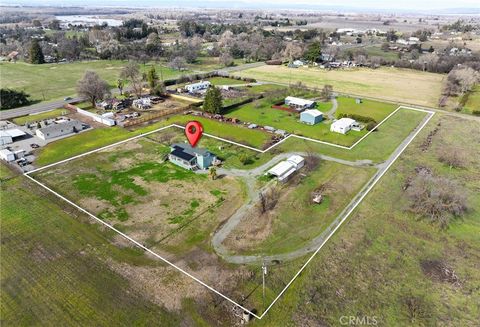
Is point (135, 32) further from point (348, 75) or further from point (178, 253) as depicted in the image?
point (178, 253)

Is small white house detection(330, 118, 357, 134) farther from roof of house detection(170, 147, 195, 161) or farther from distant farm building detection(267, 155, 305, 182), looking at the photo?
roof of house detection(170, 147, 195, 161)

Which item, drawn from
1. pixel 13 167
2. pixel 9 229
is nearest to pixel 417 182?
pixel 9 229

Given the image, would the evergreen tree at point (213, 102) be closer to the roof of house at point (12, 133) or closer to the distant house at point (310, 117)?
the distant house at point (310, 117)

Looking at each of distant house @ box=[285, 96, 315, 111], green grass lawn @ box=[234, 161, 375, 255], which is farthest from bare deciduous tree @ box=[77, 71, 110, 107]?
green grass lawn @ box=[234, 161, 375, 255]

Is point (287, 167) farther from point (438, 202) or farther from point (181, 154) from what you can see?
point (438, 202)

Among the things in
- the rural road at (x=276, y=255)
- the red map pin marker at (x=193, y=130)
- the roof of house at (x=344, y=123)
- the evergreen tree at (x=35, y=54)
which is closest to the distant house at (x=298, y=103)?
the roof of house at (x=344, y=123)

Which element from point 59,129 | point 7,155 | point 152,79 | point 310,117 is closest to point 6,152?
point 7,155
